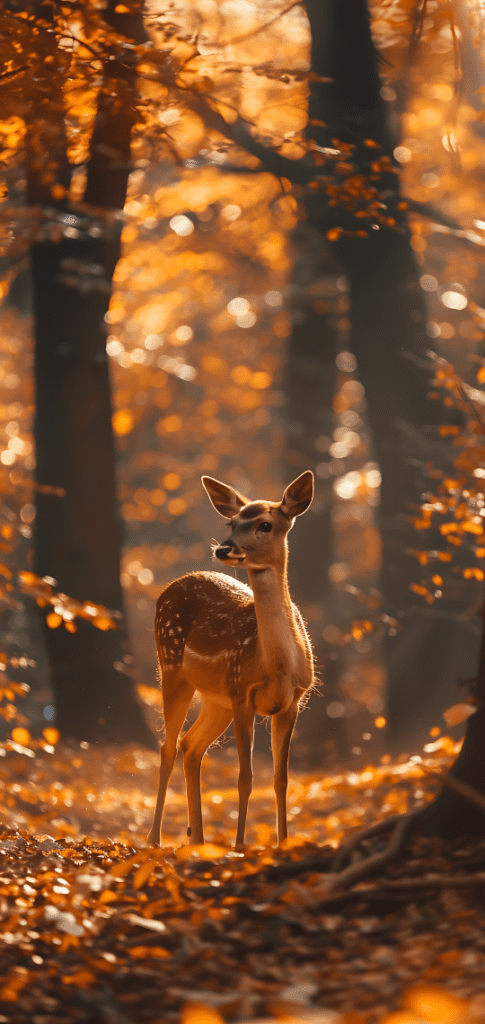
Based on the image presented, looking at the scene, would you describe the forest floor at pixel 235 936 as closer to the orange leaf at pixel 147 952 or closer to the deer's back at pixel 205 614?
the orange leaf at pixel 147 952

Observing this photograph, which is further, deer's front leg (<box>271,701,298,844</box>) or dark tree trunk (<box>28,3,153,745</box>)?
dark tree trunk (<box>28,3,153,745</box>)

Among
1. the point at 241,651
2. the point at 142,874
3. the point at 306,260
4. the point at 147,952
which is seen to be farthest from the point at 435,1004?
the point at 306,260

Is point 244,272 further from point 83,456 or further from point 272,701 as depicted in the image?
point 272,701

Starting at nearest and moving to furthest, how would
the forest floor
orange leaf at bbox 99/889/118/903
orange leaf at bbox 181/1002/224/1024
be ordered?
1. orange leaf at bbox 181/1002/224/1024
2. the forest floor
3. orange leaf at bbox 99/889/118/903

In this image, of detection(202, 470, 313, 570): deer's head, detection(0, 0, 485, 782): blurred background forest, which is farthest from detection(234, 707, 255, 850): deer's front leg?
detection(0, 0, 485, 782): blurred background forest

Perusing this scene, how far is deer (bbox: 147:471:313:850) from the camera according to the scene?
4.68m

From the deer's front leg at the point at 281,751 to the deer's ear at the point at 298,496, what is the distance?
4.07ft

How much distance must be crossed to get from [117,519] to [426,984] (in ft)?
19.8

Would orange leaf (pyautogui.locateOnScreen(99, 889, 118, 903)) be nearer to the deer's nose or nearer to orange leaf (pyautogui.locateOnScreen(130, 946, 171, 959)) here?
orange leaf (pyautogui.locateOnScreen(130, 946, 171, 959))

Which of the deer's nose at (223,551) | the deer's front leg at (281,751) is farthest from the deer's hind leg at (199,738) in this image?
the deer's nose at (223,551)

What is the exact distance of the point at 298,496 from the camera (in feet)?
15.7

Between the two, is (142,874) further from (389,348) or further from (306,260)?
(306,260)

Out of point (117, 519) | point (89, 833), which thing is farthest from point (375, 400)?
point (89, 833)

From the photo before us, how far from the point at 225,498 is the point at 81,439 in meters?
3.54
